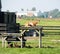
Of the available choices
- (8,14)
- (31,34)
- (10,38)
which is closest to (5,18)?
(8,14)

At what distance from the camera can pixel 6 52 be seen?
425 inches

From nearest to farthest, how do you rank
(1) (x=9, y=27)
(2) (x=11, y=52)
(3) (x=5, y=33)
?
(2) (x=11, y=52) → (3) (x=5, y=33) → (1) (x=9, y=27)

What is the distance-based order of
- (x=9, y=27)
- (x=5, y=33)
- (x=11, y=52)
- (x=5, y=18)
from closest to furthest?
(x=11, y=52)
(x=5, y=33)
(x=9, y=27)
(x=5, y=18)

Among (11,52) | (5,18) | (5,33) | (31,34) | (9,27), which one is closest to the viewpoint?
(11,52)

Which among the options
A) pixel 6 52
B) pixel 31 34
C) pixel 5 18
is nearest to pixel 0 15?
pixel 5 18

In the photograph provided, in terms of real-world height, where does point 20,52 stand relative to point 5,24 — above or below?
below

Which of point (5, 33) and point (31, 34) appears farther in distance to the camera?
point (31, 34)

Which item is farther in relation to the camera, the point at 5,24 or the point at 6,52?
the point at 5,24

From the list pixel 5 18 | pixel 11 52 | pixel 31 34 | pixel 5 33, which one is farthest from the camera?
pixel 31 34

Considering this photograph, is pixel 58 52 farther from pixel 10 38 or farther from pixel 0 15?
pixel 0 15

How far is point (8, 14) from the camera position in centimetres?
1470

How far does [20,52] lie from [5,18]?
4.27 m

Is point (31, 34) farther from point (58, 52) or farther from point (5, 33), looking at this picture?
point (58, 52)

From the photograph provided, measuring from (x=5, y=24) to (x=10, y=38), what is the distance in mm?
833
